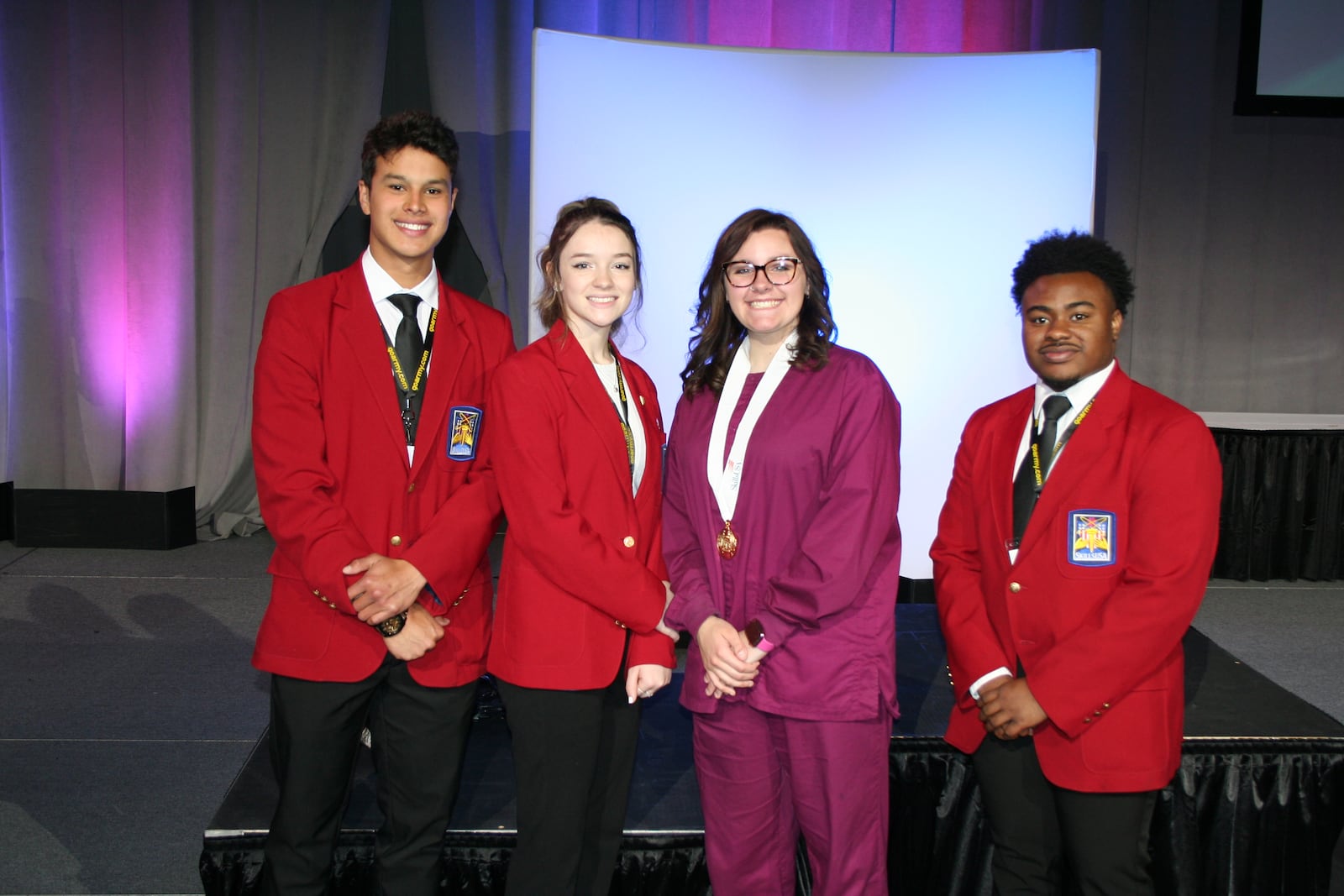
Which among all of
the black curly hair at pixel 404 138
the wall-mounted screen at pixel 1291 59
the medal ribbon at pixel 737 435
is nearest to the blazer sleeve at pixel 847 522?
the medal ribbon at pixel 737 435

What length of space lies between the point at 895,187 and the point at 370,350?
2.75 metres

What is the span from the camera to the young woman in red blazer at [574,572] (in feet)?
5.66

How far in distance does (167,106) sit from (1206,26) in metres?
6.31

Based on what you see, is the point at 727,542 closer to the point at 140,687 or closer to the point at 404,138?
the point at 404,138

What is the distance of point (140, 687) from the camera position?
3379 millimetres

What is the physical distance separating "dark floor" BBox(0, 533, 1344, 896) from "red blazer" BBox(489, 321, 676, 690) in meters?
1.18

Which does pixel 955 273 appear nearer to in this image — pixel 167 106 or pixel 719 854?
pixel 719 854

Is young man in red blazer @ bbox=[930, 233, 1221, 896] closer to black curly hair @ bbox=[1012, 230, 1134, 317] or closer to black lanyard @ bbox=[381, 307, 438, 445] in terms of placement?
black curly hair @ bbox=[1012, 230, 1134, 317]

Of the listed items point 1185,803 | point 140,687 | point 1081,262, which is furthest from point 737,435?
point 140,687

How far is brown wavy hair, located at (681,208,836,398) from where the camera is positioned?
1.78m

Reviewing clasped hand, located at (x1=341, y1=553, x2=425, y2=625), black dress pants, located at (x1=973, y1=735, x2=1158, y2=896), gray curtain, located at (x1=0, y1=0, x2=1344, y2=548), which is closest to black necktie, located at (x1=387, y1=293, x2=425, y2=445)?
clasped hand, located at (x1=341, y1=553, x2=425, y2=625)

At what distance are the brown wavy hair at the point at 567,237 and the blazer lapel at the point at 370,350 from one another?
12.2 inches

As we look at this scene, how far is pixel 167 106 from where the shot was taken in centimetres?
568

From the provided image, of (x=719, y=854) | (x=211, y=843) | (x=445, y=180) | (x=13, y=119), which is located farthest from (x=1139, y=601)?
(x=13, y=119)
